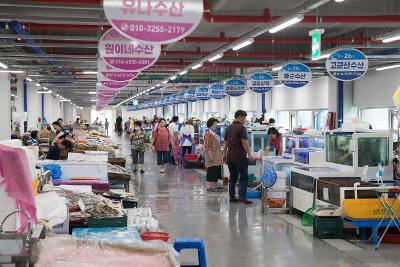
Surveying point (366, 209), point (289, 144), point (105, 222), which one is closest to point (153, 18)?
point (105, 222)

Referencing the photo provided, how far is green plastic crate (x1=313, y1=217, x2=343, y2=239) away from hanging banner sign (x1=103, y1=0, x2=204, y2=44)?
14.6 ft

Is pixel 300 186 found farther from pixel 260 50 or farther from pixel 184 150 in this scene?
pixel 260 50

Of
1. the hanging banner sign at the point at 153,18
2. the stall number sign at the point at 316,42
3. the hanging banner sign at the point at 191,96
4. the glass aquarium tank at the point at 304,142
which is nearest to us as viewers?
the hanging banner sign at the point at 153,18

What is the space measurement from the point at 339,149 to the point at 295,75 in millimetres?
6620

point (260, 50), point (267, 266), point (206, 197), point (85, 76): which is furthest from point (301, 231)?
point (85, 76)

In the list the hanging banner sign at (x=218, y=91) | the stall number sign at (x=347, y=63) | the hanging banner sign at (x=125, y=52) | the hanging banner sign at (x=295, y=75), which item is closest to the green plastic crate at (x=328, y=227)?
the hanging banner sign at (x=125, y=52)

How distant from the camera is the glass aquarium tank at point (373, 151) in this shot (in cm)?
878

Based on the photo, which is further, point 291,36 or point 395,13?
point 291,36

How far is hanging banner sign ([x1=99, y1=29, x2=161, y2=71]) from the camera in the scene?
8688 mm

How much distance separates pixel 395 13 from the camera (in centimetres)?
1443

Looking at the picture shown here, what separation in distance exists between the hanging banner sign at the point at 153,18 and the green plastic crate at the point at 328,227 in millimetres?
4456

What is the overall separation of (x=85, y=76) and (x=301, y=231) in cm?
2541

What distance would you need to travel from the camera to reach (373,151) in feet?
28.9

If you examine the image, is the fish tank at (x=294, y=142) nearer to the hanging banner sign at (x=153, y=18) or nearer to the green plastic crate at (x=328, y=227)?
the green plastic crate at (x=328, y=227)
